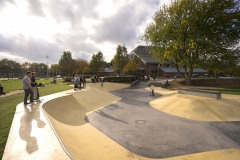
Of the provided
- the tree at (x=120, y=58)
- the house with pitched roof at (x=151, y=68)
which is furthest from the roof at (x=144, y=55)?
the tree at (x=120, y=58)

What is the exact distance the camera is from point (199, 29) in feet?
86.6

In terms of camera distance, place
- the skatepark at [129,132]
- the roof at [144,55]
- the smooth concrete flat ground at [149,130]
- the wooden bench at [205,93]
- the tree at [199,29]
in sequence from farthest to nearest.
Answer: the roof at [144,55] → the tree at [199,29] → the wooden bench at [205,93] → the smooth concrete flat ground at [149,130] → the skatepark at [129,132]

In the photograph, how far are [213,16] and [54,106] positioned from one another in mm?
26655

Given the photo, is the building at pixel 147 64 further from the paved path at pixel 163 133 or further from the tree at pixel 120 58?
the paved path at pixel 163 133

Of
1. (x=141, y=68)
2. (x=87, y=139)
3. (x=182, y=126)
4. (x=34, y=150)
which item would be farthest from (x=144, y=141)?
(x=141, y=68)

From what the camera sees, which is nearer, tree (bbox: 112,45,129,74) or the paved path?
the paved path

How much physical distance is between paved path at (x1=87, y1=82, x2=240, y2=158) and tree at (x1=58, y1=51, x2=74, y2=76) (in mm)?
37746

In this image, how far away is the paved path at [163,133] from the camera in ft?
23.3

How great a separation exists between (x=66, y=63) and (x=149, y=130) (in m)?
44.5

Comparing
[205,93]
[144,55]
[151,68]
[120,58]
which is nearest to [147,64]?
[151,68]

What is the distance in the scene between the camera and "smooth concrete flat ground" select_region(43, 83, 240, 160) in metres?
6.68

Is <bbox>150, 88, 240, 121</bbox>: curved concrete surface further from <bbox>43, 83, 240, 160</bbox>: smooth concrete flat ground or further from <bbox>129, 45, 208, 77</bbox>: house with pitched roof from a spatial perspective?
<bbox>129, 45, 208, 77</bbox>: house with pitched roof

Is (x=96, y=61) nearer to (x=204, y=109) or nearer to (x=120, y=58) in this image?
(x=120, y=58)

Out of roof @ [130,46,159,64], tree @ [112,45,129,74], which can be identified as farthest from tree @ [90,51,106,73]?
roof @ [130,46,159,64]
